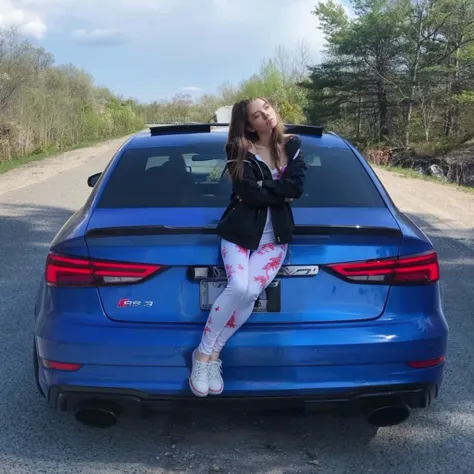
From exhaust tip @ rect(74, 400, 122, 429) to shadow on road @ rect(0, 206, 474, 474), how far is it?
0.21 meters

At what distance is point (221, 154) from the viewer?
391 cm

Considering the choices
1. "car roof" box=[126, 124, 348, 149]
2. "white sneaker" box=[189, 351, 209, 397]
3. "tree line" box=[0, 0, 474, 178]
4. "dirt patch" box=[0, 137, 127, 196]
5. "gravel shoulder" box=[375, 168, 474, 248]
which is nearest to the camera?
"white sneaker" box=[189, 351, 209, 397]

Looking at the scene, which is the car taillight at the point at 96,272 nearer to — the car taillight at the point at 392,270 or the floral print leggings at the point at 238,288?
the floral print leggings at the point at 238,288

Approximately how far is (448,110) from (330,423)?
37007 millimetres

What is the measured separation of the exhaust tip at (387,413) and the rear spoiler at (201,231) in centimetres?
76

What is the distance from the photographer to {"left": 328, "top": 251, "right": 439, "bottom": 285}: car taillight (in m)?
2.74

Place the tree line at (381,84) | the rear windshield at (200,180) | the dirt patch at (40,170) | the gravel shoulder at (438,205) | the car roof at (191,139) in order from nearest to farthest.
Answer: the rear windshield at (200,180), the car roof at (191,139), the gravel shoulder at (438,205), the dirt patch at (40,170), the tree line at (381,84)

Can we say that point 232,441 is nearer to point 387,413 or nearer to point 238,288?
point 387,413

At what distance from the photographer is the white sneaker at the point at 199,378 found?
8.73 ft

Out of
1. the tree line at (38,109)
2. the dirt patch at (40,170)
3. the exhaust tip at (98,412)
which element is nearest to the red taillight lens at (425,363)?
the exhaust tip at (98,412)

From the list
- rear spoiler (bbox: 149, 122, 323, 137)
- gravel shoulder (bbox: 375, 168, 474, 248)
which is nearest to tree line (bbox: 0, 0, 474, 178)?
gravel shoulder (bbox: 375, 168, 474, 248)

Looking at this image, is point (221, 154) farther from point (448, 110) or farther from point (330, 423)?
point (448, 110)

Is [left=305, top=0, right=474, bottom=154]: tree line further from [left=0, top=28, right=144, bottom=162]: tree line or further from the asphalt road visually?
the asphalt road

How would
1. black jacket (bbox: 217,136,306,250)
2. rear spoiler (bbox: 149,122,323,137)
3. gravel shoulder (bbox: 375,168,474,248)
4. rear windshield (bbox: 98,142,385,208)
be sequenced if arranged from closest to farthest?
1. black jacket (bbox: 217,136,306,250)
2. rear windshield (bbox: 98,142,385,208)
3. rear spoiler (bbox: 149,122,323,137)
4. gravel shoulder (bbox: 375,168,474,248)
